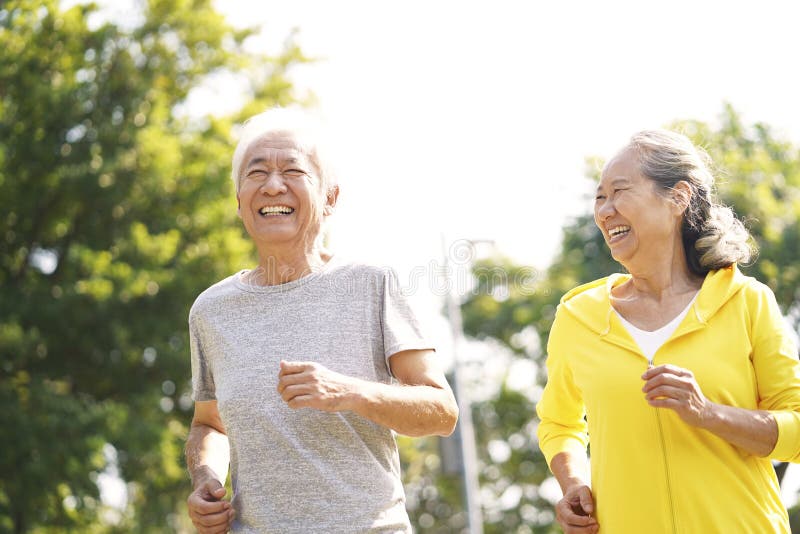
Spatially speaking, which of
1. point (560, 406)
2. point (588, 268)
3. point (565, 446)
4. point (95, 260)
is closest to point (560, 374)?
point (560, 406)

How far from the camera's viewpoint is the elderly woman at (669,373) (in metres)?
2.60

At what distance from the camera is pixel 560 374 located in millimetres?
3107

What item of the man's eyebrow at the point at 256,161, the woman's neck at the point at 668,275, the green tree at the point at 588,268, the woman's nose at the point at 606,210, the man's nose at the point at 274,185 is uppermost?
the man's eyebrow at the point at 256,161

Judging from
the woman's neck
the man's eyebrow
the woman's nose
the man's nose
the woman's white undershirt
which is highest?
the man's eyebrow

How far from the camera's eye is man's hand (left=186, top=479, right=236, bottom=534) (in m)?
2.79

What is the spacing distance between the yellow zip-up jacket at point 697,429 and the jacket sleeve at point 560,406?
0.16 metres

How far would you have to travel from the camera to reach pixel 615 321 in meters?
2.93

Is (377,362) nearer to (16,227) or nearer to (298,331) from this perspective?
(298,331)

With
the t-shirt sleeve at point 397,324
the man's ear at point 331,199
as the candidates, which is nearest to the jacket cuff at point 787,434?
the t-shirt sleeve at point 397,324

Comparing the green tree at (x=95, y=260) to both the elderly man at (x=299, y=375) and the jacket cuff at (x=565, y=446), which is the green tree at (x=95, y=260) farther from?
the jacket cuff at (x=565, y=446)

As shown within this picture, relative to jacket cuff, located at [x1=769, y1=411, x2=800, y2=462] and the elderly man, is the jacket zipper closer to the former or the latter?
jacket cuff, located at [x1=769, y1=411, x2=800, y2=462]

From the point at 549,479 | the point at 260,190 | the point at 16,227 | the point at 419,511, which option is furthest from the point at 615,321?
the point at 419,511

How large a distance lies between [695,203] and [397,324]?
1.02 metres

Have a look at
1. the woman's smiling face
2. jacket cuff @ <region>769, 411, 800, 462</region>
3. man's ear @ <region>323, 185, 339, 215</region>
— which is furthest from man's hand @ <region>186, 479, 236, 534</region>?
jacket cuff @ <region>769, 411, 800, 462</region>
